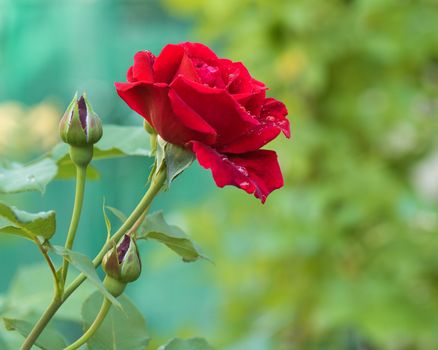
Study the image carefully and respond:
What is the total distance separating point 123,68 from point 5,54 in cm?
37

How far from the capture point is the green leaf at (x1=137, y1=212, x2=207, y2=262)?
16.5 inches

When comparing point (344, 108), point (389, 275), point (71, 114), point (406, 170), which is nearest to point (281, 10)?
point (344, 108)

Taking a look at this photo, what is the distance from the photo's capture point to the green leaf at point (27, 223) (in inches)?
Result: 15.1

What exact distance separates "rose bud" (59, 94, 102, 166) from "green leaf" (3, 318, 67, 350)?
3.2 inches

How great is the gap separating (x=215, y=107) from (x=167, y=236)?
0.23ft

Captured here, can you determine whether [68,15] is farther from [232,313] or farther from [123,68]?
[232,313]

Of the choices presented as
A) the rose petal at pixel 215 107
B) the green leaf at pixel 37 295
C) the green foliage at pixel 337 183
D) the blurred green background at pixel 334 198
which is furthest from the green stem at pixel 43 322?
the green foliage at pixel 337 183

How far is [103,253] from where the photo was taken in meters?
0.42

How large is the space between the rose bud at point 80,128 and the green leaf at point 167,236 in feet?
0.15

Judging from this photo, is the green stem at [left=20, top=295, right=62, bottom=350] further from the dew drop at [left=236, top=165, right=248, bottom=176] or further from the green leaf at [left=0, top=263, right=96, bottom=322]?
the green leaf at [left=0, top=263, right=96, bottom=322]

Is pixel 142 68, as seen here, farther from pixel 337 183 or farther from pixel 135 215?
pixel 337 183

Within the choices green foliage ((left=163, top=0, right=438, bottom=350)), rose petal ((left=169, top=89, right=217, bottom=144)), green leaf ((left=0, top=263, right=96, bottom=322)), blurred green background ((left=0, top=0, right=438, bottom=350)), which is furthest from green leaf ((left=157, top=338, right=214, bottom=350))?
green foliage ((left=163, top=0, right=438, bottom=350))

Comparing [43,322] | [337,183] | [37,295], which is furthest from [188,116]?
[337,183]

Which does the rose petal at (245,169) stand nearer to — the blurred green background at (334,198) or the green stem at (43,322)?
the green stem at (43,322)
